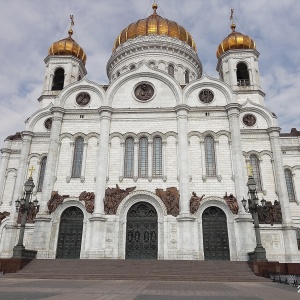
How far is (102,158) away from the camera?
68.1ft

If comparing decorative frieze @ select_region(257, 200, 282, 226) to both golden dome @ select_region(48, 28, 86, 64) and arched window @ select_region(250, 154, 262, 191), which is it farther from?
golden dome @ select_region(48, 28, 86, 64)

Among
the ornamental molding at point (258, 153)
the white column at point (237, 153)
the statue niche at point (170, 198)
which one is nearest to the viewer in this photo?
the statue niche at point (170, 198)

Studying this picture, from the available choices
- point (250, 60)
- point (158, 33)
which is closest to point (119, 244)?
point (250, 60)

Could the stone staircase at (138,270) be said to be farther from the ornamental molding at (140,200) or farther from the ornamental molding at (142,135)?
the ornamental molding at (142,135)

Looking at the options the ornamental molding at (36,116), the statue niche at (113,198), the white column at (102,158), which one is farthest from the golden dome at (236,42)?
the ornamental molding at (36,116)

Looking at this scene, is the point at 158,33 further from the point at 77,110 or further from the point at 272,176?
the point at 272,176

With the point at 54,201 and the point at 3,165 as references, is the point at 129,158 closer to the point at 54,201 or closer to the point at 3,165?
the point at 54,201

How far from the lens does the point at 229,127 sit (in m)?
21.6

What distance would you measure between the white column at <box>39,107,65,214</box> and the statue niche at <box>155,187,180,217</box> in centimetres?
731

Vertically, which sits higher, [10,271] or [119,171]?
[119,171]

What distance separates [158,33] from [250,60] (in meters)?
10.1

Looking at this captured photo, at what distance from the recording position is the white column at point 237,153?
19.5 metres

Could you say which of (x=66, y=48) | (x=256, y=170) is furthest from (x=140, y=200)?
(x=66, y=48)

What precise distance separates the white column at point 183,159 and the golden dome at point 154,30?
510 inches
